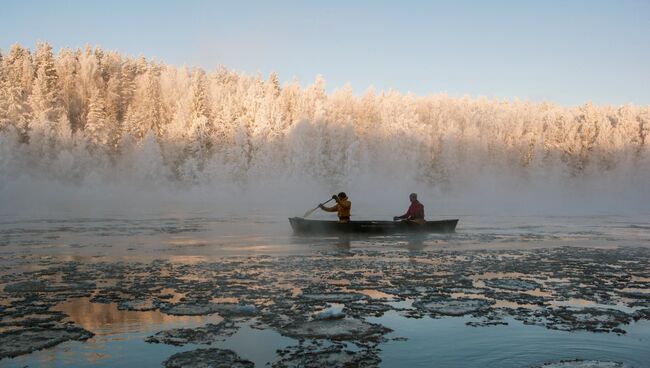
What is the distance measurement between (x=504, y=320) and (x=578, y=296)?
3.06m

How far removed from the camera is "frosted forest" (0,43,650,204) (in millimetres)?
85500

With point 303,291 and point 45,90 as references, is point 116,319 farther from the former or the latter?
point 45,90

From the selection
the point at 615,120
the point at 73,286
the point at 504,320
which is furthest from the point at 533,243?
the point at 615,120

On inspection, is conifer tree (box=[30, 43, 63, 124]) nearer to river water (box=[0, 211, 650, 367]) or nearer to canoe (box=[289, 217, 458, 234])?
river water (box=[0, 211, 650, 367])

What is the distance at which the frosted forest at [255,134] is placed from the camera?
85.5 metres

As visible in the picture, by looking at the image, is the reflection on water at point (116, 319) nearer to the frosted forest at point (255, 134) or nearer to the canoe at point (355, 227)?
the canoe at point (355, 227)

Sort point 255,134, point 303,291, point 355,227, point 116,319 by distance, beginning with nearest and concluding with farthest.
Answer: point 116,319 < point 303,291 < point 355,227 < point 255,134

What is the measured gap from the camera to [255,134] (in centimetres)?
9200

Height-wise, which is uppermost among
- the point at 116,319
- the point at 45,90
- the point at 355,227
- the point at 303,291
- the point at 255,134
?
the point at 45,90

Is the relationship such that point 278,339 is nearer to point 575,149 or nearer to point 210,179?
point 210,179

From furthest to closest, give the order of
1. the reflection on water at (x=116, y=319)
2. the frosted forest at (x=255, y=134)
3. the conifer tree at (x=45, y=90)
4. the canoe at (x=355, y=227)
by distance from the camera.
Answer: the conifer tree at (x=45, y=90) < the frosted forest at (x=255, y=134) < the canoe at (x=355, y=227) < the reflection on water at (x=116, y=319)

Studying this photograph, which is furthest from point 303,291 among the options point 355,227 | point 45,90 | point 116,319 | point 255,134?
point 45,90

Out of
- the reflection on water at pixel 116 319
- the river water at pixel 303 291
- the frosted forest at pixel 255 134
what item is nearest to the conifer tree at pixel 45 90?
the frosted forest at pixel 255 134

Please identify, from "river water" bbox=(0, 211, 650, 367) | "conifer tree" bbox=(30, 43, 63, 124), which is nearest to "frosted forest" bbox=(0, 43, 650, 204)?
"conifer tree" bbox=(30, 43, 63, 124)
